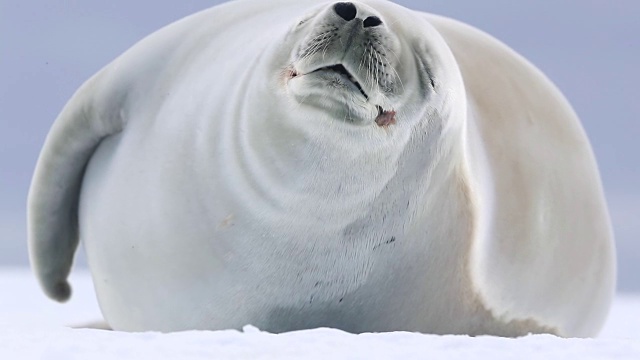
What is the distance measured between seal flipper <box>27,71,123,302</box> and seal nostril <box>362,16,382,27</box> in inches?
61.9

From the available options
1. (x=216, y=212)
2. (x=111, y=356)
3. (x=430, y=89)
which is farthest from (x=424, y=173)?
(x=111, y=356)

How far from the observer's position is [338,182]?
3.44 metres

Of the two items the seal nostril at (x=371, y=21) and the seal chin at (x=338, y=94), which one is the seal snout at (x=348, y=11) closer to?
the seal nostril at (x=371, y=21)

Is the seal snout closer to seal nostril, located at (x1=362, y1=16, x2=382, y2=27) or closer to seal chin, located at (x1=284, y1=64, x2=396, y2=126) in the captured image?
seal nostril, located at (x1=362, y1=16, x2=382, y2=27)

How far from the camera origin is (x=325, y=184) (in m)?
3.45

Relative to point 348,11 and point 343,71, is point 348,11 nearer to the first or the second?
point 348,11

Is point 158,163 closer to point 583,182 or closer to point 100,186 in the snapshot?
point 100,186

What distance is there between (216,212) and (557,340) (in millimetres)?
1229

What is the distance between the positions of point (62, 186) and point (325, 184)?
1.67 metres

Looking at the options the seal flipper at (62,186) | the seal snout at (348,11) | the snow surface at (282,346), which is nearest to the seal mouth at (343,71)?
the seal snout at (348,11)

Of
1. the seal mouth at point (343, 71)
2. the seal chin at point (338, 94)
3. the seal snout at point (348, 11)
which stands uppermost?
the seal snout at point (348, 11)

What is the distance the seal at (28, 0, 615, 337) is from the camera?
335cm

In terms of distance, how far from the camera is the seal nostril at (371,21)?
3.15m

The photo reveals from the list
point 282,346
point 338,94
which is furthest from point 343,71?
point 282,346
